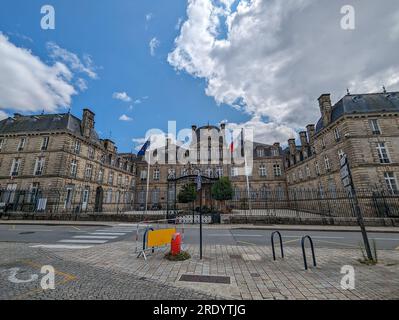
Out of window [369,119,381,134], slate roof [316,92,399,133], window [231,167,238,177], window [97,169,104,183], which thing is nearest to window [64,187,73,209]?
window [97,169,104,183]

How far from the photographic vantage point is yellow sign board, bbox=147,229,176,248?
585 cm

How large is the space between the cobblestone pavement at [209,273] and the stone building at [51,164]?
18736mm

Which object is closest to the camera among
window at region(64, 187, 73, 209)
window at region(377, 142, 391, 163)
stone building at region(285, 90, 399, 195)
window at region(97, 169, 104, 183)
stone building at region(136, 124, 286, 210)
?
stone building at region(285, 90, 399, 195)

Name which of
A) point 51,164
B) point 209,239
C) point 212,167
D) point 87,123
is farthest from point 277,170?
point 51,164

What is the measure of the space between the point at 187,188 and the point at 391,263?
819 inches

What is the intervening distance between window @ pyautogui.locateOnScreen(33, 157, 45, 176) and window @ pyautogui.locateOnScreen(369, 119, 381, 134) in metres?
40.5

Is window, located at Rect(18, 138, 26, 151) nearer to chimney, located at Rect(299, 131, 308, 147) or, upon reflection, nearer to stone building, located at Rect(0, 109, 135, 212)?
stone building, located at Rect(0, 109, 135, 212)

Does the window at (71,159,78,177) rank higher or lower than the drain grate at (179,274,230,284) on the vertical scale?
higher

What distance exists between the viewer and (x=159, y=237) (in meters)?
6.09

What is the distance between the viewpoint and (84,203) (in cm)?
2508

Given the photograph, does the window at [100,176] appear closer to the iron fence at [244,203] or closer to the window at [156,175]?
the iron fence at [244,203]

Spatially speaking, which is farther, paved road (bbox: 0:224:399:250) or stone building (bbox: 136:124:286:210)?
stone building (bbox: 136:124:286:210)
